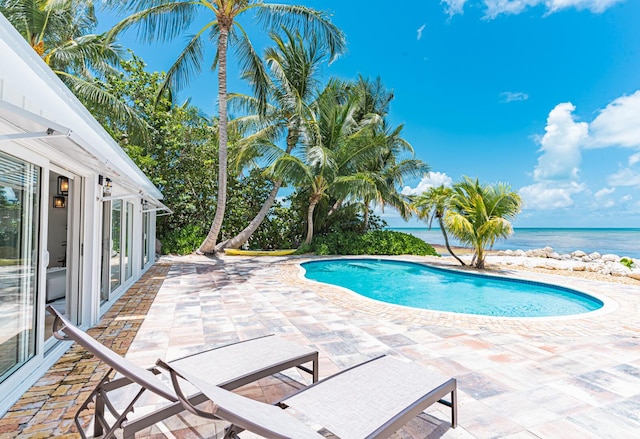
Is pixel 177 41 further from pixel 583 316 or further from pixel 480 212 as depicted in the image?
pixel 583 316

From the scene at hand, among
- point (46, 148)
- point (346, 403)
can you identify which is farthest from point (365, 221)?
point (346, 403)

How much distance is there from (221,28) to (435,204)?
30.0 feet

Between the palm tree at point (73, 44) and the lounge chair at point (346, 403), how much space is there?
11835mm

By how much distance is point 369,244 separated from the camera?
50.7ft

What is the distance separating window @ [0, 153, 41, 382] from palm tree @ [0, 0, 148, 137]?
996cm

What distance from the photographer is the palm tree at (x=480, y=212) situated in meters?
10.1

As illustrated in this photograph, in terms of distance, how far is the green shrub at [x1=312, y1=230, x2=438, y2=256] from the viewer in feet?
50.0

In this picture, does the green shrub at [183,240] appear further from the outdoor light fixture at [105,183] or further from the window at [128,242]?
the outdoor light fixture at [105,183]

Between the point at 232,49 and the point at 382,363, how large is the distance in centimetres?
1257

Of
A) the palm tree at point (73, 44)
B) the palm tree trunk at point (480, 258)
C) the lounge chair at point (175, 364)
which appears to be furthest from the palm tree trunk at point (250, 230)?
the lounge chair at point (175, 364)

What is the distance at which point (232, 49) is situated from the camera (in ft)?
39.7

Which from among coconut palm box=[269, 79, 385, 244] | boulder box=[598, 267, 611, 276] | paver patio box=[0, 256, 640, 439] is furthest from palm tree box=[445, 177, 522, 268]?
coconut palm box=[269, 79, 385, 244]

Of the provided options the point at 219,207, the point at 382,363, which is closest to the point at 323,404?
the point at 382,363

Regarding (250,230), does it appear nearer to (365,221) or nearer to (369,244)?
(369,244)
